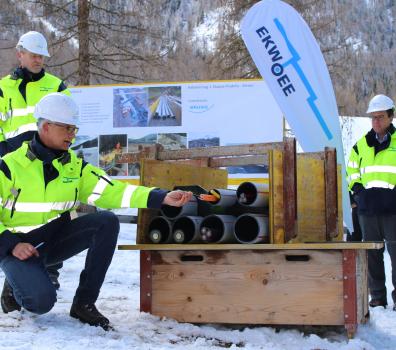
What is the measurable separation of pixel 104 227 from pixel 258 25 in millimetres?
4107

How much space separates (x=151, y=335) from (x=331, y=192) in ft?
5.41

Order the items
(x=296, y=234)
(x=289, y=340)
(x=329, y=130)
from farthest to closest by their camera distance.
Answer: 1. (x=329, y=130)
2. (x=296, y=234)
3. (x=289, y=340)

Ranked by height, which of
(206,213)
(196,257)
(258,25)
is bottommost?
(196,257)

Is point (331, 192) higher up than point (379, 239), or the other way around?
point (331, 192)

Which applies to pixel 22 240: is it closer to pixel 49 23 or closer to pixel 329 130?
pixel 329 130

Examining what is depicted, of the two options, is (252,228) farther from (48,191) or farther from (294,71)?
(294,71)

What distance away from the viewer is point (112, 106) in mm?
9508

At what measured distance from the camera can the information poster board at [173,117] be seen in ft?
29.1

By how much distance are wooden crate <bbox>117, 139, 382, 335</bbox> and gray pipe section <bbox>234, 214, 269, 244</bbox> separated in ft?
0.24

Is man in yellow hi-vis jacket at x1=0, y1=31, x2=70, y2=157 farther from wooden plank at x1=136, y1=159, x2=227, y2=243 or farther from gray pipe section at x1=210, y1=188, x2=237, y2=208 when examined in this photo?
gray pipe section at x1=210, y1=188, x2=237, y2=208

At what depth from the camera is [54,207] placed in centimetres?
383

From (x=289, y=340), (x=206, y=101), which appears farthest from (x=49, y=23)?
(x=289, y=340)

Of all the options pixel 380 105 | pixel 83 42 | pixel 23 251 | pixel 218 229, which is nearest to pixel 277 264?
pixel 218 229

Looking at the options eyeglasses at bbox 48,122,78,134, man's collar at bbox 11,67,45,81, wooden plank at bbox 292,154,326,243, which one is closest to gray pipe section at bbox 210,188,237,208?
wooden plank at bbox 292,154,326,243
